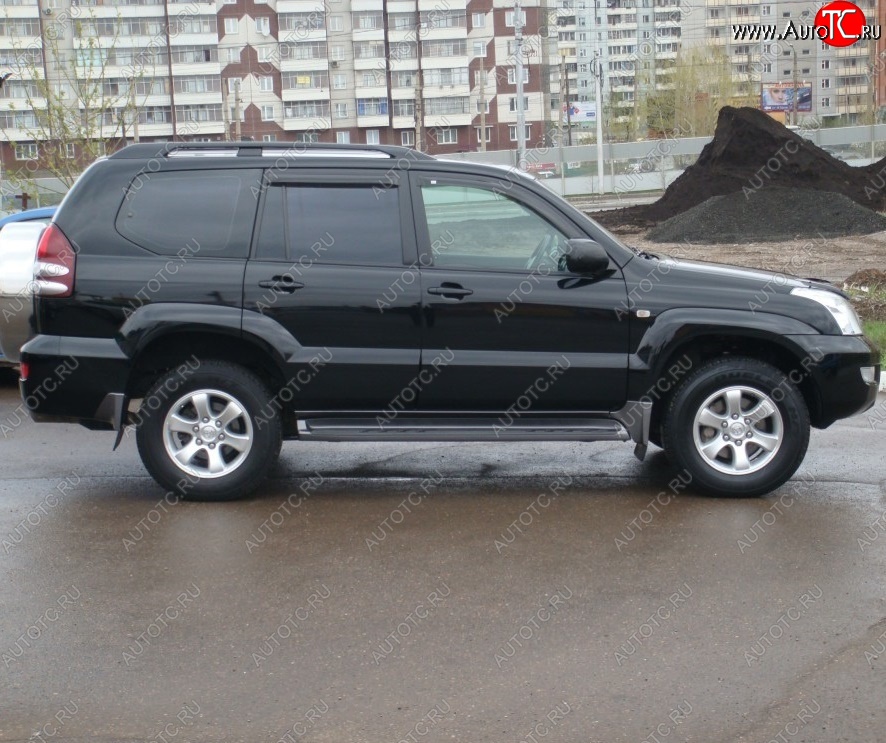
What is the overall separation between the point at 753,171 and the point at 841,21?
2257 inches

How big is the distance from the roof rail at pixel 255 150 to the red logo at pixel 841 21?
260 ft

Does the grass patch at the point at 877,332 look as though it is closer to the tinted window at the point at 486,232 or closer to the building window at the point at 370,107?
the tinted window at the point at 486,232

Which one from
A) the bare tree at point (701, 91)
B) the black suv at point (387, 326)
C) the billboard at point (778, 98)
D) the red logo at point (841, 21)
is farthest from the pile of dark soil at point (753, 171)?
the billboard at point (778, 98)

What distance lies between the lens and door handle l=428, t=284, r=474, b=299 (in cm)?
688

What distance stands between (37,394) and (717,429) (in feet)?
13.2

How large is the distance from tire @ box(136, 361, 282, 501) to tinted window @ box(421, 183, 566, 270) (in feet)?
4.57

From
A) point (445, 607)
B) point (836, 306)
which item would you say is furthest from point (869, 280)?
point (445, 607)

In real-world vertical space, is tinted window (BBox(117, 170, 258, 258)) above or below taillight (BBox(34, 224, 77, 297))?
above

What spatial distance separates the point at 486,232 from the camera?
710 cm

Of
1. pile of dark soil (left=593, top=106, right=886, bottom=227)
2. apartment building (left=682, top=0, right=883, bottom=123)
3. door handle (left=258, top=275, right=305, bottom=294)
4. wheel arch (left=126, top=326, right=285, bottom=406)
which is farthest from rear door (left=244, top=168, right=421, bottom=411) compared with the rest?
apartment building (left=682, top=0, right=883, bottom=123)

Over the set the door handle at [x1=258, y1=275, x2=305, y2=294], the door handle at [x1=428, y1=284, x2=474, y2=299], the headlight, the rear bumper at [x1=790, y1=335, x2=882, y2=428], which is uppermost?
the door handle at [x1=258, y1=275, x2=305, y2=294]

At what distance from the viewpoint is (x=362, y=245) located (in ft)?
23.0

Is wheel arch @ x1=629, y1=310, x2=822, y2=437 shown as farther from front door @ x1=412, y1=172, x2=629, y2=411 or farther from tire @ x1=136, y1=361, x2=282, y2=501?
tire @ x1=136, y1=361, x2=282, y2=501

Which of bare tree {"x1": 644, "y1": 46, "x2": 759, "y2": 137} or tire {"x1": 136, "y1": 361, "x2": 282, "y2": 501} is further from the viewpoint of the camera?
bare tree {"x1": 644, "y1": 46, "x2": 759, "y2": 137}
